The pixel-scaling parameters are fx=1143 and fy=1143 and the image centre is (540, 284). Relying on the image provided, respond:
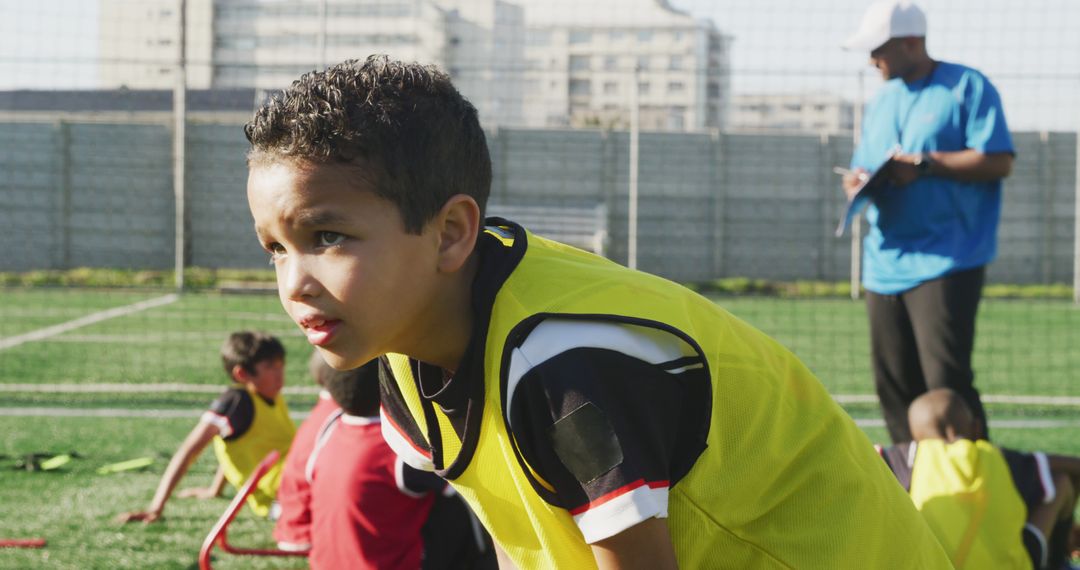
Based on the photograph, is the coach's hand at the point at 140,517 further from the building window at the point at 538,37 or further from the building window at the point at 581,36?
the building window at the point at 581,36

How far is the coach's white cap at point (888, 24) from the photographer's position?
4.25 metres

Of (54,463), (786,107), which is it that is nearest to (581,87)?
(786,107)

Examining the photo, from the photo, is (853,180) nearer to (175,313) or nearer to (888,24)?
(888,24)

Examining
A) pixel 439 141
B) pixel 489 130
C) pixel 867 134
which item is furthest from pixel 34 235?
pixel 439 141

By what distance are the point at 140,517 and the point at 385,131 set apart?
337cm

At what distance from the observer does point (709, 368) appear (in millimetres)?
1463

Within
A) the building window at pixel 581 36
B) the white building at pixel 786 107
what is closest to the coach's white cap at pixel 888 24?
the white building at pixel 786 107

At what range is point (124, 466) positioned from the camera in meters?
5.17

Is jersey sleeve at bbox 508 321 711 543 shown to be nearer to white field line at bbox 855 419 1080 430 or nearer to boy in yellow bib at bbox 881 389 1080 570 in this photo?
boy in yellow bib at bbox 881 389 1080 570

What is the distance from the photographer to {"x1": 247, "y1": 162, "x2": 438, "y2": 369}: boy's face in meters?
1.42

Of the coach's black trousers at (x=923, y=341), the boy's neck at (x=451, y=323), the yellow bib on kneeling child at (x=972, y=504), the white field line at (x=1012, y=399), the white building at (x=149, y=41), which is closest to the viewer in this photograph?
the boy's neck at (x=451, y=323)

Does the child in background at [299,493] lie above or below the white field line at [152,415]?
above

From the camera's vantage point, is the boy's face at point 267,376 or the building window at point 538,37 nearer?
the boy's face at point 267,376

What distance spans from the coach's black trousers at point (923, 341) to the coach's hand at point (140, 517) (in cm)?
280
